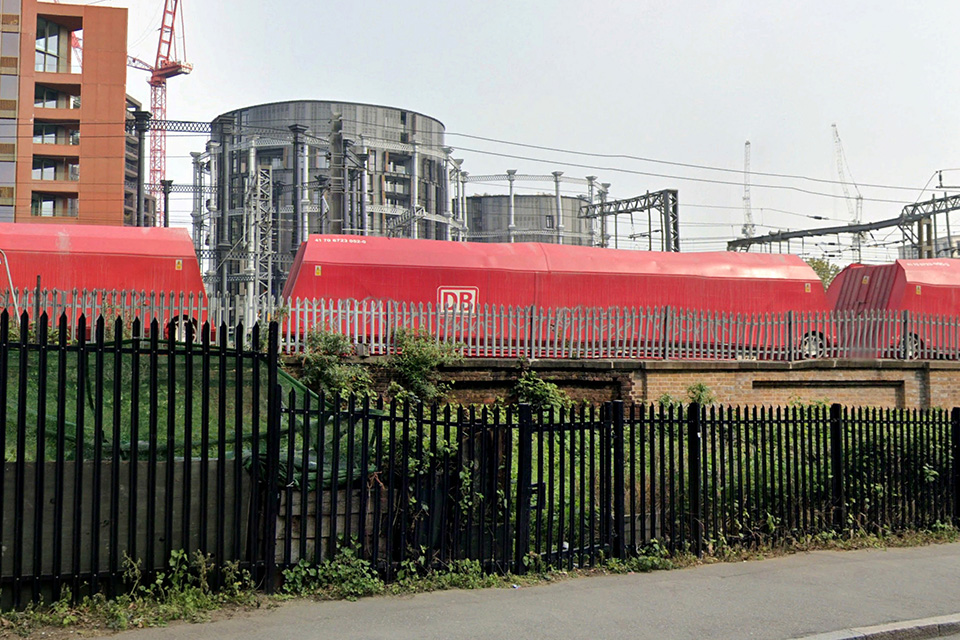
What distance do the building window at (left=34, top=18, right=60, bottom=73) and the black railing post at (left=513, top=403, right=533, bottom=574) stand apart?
52.3 meters

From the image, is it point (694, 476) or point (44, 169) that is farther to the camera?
point (44, 169)

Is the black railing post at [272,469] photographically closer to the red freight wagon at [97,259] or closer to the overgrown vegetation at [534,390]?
the overgrown vegetation at [534,390]

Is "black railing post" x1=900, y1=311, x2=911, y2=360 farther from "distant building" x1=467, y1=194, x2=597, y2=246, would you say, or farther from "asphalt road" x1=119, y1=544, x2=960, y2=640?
"distant building" x1=467, y1=194, x2=597, y2=246

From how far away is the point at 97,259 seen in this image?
63.7ft

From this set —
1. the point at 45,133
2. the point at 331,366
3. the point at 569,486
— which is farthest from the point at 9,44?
the point at 569,486

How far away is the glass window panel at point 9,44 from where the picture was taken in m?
50.0

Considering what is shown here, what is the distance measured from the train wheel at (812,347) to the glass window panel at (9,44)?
4781 centimetres

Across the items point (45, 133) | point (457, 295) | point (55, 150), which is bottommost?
point (457, 295)

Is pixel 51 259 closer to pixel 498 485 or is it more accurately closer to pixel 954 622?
pixel 498 485

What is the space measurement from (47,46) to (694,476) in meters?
53.7

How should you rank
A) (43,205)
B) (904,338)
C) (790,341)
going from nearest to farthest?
(790,341) → (904,338) → (43,205)

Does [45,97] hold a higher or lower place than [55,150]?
higher

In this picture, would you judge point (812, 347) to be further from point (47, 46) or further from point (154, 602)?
point (47, 46)

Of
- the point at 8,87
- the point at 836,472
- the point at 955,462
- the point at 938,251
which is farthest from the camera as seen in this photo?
the point at 8,87
